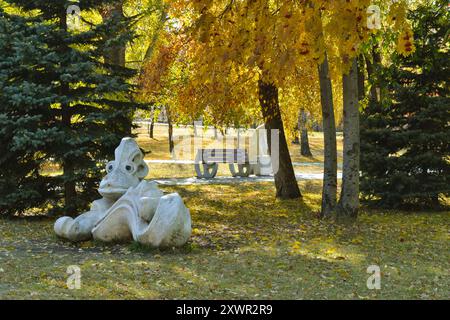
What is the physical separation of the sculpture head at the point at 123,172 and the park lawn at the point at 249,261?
872 mm

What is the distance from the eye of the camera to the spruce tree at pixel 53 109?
11.6 meters

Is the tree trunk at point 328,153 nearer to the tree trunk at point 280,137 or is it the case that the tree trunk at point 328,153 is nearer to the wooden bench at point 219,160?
the tree trunk at point 280,137

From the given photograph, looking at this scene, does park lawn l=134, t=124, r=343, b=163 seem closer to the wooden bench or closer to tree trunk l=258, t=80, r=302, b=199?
the wooden bench

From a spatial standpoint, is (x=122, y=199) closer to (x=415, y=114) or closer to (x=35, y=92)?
(x=35, y=92)

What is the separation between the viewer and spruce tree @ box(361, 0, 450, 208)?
1350cm

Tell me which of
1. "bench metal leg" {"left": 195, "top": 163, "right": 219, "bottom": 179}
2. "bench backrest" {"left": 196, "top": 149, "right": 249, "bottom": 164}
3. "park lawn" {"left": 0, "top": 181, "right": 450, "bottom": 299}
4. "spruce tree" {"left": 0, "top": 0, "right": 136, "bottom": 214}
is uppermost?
"spruce tree" {"left": 0, "top": 0, "right": 136, "bottom": 214}

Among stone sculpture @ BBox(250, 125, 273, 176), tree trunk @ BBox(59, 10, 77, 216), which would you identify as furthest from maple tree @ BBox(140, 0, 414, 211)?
stone sculpture @ BBox(250, 125, 273, 176)

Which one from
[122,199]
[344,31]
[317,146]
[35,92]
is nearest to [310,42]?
[344,31]

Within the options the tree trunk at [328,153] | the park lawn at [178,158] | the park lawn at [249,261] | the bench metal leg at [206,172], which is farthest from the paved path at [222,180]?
the tree trunk at [328,153]

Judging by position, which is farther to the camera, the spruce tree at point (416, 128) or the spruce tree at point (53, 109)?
the spruce tree at point (416, 128)

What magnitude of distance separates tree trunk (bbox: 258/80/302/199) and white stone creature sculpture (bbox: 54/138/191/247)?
19.7 feet

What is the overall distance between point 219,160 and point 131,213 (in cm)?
1209

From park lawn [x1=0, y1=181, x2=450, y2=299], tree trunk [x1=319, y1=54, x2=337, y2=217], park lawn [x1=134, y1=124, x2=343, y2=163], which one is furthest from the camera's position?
park lawn [x1=134, y1=124, x2=343, y2=163]

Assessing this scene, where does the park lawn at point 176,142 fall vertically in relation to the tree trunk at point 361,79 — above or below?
below
